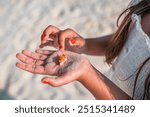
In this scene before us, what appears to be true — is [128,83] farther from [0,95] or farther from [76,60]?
[0,95]

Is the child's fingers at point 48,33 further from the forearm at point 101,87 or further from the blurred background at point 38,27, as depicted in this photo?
the blurred background at point 38,27

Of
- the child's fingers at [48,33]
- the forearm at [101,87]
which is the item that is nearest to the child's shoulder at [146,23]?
the forearm at [101,87]

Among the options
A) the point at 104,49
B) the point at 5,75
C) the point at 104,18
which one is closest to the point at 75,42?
the point at 104,49

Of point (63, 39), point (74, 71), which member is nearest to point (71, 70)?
point (74, 71)

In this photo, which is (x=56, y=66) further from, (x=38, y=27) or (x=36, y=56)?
(x=38, y=27)

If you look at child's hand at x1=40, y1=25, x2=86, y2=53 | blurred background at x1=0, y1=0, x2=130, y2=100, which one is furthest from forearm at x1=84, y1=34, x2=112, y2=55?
blurred background at x1=0, y1=0, x2=130, y2=100
